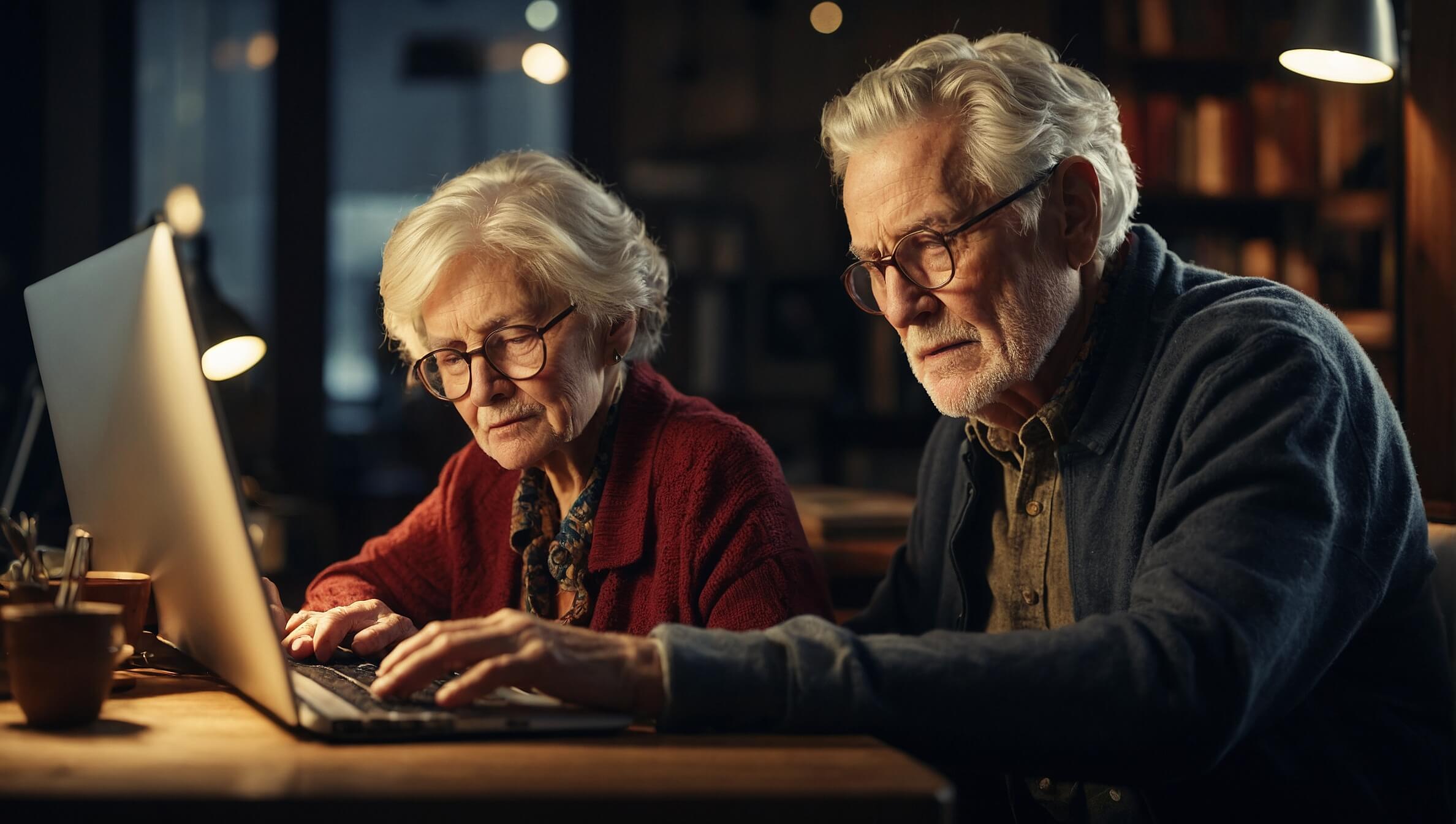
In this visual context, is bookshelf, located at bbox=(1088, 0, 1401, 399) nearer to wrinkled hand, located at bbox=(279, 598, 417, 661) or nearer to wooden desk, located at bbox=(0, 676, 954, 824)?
wrinkled hand, located at bbox=(279, 598, 417, 661)

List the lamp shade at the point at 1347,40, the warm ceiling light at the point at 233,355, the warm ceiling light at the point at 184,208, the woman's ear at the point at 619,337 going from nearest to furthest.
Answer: the woman's ear at the point at 619,337, the warm ceiling light at the point at 233,355, the lamp shade at the point at 1347,40, the warm ceiling light at the point at 184,208

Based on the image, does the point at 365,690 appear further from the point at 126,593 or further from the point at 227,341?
the point at 227,341

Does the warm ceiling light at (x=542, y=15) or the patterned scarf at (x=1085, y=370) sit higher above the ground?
the warm ceiling light at (x=542, y=15)

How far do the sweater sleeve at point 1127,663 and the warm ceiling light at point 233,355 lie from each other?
1.46 metres

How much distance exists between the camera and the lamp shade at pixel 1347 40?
107 inches

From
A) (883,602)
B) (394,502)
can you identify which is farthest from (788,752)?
(394,502)

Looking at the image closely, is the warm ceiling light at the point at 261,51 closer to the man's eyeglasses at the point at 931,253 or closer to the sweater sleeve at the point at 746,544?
the sweater sleeve at the point at 746,544

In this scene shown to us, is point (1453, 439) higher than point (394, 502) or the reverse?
higher

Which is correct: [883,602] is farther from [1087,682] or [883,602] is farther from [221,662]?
[221,662]

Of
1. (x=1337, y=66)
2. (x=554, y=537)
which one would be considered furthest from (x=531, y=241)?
(x=1337, y=66)

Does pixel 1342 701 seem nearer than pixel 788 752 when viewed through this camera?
No

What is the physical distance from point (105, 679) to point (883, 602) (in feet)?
3.18

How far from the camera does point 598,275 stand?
5.20ft

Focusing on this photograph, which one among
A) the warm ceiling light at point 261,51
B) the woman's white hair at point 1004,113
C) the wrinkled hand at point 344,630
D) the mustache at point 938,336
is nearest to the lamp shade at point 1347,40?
the woman's white hair at point 1004,113
